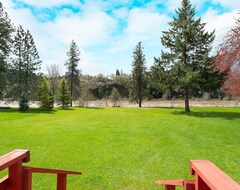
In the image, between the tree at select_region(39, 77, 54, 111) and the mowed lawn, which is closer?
the mowed lawn

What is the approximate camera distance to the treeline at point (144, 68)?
18.5 m

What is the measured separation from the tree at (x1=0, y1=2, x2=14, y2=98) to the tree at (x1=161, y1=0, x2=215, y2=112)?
18.0 m

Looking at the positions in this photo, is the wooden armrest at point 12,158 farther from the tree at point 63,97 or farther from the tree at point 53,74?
the tree at point 53,74

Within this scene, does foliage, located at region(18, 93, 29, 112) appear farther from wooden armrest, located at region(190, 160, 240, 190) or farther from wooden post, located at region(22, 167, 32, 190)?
wooden armrest, located at region(190, 160, 240, 190)

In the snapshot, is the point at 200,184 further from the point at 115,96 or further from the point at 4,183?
the point at 115,96

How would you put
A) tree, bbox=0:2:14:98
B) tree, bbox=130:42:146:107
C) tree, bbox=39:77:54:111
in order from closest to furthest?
tree, bbox=0:2:14:98
tree, bbox=39:77:54:111
tree, bbox=130:42:146:107

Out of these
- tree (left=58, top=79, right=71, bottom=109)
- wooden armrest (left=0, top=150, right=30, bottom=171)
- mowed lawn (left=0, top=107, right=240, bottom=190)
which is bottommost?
mowed lawn (left=0, top=107, right=240, bottom=190)

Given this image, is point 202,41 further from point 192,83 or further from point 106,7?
point 106,7

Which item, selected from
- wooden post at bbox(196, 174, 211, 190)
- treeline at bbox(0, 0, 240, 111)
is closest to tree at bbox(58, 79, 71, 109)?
treeline at bbox(0, 0, 240, 111)

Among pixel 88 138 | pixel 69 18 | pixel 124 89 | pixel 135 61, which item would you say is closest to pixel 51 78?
pixel 124 89

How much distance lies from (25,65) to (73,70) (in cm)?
843

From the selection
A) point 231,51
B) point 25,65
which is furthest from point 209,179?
point 25,65

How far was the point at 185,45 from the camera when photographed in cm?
1903

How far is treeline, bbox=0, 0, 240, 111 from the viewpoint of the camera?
18.5 meters
